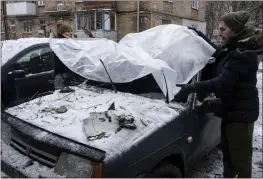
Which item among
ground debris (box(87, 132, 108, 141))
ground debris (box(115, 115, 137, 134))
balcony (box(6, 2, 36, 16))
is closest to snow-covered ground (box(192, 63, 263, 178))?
ground debris (box(115, 115, 137, 134))

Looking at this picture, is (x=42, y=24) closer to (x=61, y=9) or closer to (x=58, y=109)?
(x=61, y=9)

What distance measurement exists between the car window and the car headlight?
2.98m

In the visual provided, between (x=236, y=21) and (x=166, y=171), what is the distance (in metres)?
1.46

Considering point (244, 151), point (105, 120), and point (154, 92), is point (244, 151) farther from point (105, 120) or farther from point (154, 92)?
point (105, 120)

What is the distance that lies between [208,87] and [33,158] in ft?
5.39

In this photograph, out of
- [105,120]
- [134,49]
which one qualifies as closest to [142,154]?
[105,120]

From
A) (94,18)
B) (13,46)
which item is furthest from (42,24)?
(13,46)

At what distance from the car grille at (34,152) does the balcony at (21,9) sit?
80.0 ft

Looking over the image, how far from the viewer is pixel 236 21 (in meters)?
2.39

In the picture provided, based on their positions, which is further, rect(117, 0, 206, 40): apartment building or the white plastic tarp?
rect(117, 0, 206, 40): apartment building

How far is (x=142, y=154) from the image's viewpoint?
207 cm

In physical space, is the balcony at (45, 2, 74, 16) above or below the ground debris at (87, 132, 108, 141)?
above

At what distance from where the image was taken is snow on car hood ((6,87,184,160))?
208 centimetres

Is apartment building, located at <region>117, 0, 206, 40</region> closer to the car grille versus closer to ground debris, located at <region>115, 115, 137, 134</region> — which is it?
ground debris, located at <region>115, 115, 137, 134</region>
